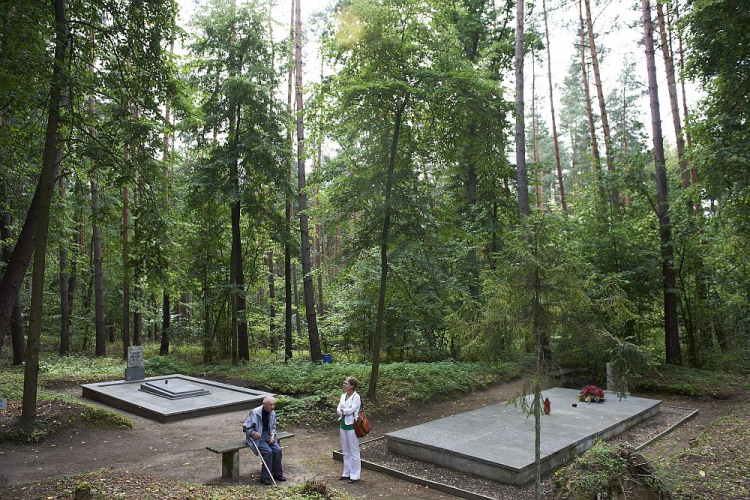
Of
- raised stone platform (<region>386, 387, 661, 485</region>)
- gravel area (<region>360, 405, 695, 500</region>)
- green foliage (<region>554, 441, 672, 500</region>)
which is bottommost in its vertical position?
gravel area (<region>360, 405, 695, 500</region>)

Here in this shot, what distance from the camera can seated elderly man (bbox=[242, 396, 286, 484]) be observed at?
287 inches

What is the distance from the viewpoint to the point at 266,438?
7445 millimetres

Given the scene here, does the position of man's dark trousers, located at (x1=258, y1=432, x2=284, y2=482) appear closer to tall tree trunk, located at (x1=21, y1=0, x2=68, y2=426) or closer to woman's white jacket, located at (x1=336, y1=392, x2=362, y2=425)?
woman's white jacket, located at (x1=336, y1=392, x2=362, y2=425)

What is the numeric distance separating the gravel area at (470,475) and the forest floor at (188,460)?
8.9 inches

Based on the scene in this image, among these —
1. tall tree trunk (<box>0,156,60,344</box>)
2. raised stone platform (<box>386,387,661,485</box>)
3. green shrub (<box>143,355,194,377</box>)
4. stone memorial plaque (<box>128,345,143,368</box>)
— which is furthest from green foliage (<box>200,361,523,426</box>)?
tall tree trunk (<box>0,156,60,344</box>)

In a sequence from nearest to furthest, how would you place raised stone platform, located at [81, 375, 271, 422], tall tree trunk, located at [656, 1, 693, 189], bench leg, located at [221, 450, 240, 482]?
bench leg, located at [221, 450, 240, 482] < raised stone platform, located at [81, 375, 271, 422] < tall tree trunk, located at [656, 1, 693, 189]

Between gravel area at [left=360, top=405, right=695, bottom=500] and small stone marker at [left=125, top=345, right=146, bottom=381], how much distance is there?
941 cm

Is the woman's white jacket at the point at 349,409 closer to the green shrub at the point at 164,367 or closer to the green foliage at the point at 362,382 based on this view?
the green foliage at the point at 362,382

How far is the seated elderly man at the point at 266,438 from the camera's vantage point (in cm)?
728

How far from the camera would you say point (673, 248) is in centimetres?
1580

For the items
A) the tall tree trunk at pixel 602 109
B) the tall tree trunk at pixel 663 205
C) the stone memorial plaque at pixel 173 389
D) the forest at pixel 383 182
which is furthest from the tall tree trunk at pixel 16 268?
the tall tree trunk at pixel 663 205

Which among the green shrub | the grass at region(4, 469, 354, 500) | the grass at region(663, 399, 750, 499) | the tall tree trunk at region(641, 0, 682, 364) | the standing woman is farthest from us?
the green shrub

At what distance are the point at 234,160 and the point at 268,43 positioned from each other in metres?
5.08

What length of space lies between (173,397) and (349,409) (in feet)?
23.8
